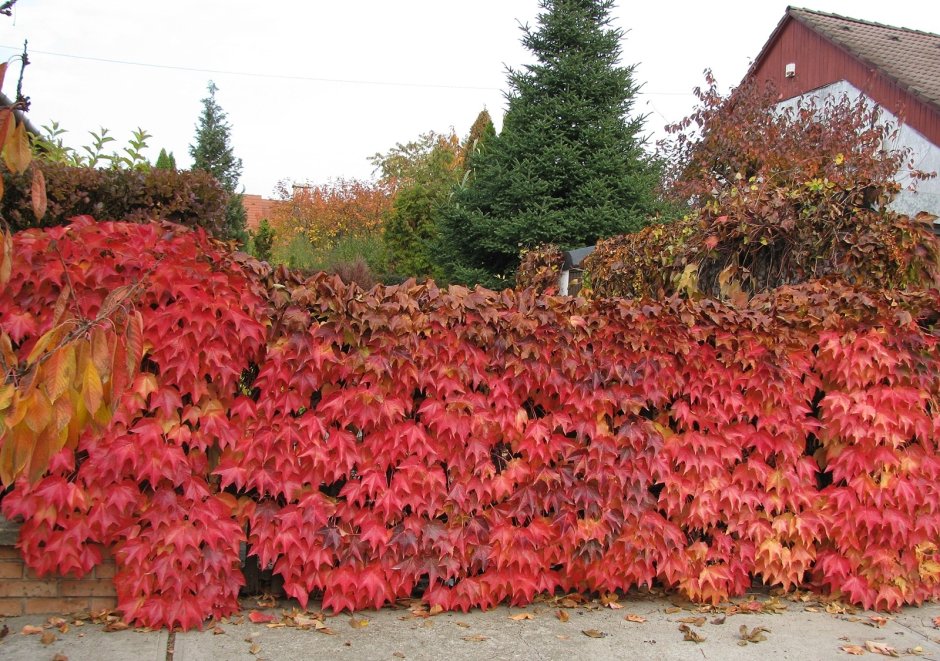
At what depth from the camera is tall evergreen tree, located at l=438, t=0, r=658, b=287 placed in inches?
681

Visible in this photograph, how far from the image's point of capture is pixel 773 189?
5855 mm

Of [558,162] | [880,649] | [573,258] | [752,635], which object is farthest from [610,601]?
[558,162]

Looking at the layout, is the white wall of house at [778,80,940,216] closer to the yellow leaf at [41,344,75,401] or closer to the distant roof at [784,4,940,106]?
the distant roof at [784,4,940,106]

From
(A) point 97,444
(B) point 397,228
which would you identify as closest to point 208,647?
(A) point 97,444

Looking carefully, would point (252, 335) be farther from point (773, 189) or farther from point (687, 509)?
point (773, 189)

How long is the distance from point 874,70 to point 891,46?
278 centimetres

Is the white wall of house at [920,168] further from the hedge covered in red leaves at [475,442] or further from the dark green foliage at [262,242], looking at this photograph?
the dark green foliage at [262,242]

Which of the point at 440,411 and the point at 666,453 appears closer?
the point at 440,411

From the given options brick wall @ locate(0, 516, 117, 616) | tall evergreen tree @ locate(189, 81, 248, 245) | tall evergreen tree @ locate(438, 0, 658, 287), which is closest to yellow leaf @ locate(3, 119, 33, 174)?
brick wall @ locate(0, 516, 117, 616)

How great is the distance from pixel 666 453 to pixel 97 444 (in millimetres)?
2995

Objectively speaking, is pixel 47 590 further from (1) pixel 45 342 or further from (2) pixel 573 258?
(2) pixel 573 258

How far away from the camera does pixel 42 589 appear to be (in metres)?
3.90

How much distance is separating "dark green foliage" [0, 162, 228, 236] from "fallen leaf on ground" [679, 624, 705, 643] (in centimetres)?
424

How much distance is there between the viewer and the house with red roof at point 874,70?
51.4 feet
